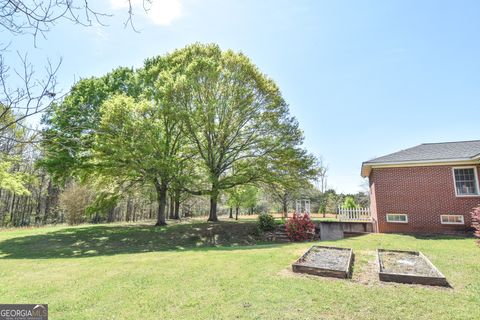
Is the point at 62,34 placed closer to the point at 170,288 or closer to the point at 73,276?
the point at 170,288

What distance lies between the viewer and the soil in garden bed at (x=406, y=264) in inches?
235

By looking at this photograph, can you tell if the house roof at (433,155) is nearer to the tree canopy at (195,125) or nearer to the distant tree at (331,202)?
the tree canopy at (195,125)

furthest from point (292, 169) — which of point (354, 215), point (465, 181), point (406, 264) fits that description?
point (406, 264)

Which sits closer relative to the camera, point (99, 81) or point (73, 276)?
point (73, 276)

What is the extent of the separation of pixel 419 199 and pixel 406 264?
8.34 m

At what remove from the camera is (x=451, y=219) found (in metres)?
12.8

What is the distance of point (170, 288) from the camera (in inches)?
219

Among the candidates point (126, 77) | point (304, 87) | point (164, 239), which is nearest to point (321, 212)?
point (304, 87)

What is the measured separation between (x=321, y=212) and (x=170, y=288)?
115 feet

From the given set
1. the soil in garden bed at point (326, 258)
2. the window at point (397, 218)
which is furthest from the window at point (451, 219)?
the soil in garden bed at point (326, 258)

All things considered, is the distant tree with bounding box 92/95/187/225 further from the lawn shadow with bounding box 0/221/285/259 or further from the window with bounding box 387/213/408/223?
the window with bounding box 387/213/408/223

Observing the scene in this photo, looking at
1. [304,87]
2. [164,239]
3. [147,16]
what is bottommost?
[164,239]

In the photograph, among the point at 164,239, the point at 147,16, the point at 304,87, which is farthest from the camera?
the point at 304,87

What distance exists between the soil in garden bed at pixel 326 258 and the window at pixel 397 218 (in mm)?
7297
